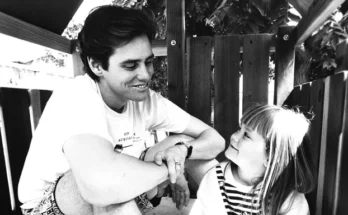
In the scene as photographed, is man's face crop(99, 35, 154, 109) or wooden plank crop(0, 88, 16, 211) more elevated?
man's face crop(99, 35, 154, 109)

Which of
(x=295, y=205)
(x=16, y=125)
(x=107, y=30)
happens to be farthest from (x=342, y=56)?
(x=16, y=125)

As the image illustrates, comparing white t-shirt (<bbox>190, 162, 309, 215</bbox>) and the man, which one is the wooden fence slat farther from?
white t-shirt (<bbox>190, 162, 309, 215</bbox>)

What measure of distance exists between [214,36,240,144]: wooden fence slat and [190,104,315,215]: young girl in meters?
0.93

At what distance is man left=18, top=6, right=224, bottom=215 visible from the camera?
111cm

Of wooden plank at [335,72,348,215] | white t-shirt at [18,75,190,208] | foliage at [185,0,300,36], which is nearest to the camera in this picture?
wooden plank at [335,72,348,215]

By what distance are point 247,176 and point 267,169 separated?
0.50 ft

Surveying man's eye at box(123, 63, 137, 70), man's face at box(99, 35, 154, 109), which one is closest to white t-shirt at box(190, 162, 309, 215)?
man's face at box(99, 35, 154, 109)

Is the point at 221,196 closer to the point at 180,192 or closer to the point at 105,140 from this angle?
the point at 180,192

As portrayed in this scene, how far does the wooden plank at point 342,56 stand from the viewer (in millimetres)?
1085

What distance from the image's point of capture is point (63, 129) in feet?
3.98

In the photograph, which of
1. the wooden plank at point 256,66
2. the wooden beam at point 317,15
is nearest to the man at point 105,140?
the wooden plank at point 256,66

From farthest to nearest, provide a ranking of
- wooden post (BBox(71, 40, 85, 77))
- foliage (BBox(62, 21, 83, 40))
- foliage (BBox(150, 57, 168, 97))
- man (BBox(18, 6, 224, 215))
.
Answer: foliage (BBox(62, 21, 83, 40))
foliage (BBox(150, 57, 168, 97))
wooden post (BBox(71, 40, 85, 77))
man (BBox(18, 6, 224, 215))

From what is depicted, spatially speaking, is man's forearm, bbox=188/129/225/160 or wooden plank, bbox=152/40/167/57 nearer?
man's forearm, bbox=188/129/225/160

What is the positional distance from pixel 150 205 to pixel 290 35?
180cm
